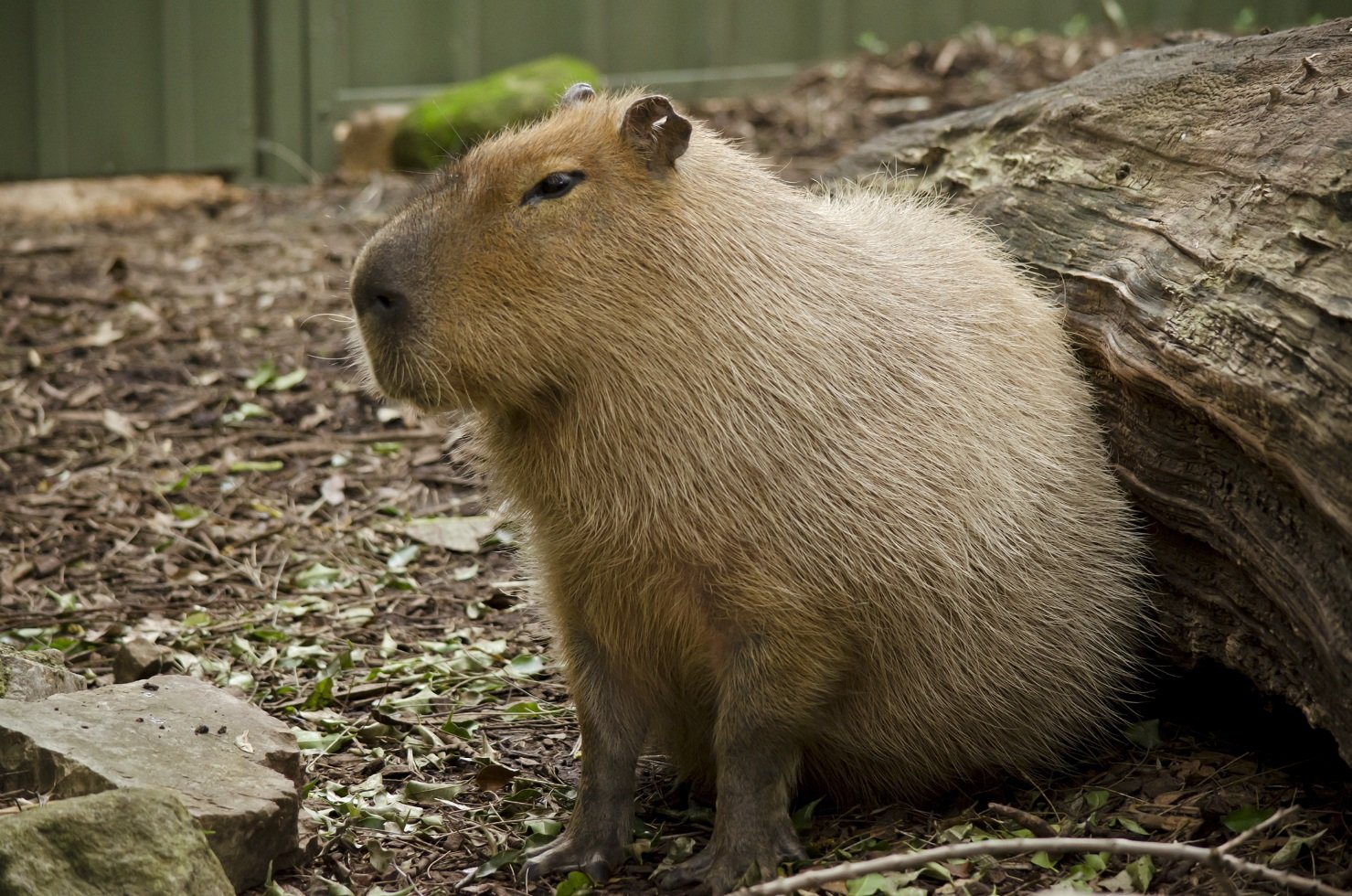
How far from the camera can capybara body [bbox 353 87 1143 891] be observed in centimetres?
303

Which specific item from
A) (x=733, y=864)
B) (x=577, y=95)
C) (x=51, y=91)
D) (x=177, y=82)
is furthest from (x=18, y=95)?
(x=733, y=864)

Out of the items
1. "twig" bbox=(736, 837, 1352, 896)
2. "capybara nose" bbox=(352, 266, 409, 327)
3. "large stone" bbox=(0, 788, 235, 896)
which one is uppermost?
"capybara nose" bbox=(352, 266, 409, 327)

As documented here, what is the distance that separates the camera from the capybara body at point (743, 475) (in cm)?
303

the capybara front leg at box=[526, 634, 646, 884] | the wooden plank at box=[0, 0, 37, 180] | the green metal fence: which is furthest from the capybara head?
the wooden plank at box=[0, 0, 37, 180]

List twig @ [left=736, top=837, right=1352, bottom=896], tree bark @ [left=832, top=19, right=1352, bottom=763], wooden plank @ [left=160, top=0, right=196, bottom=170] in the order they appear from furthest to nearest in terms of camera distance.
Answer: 1. wooden plank @ [left=160, top=0, right=196, bottom=170]
2. tree bark @ [left=832, top=19, right=1352, bottom=763]
3. twig @ [left=736, top=837, right=1352, bottom=896]

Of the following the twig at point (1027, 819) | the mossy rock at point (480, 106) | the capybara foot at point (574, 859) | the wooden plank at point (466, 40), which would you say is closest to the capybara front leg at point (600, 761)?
the capybara foot at point (574, 859)

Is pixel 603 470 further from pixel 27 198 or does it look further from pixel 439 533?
pixel 27 198

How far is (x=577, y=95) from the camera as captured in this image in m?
3.43

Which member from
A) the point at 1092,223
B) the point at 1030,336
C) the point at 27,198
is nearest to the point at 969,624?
the point at 1030,336

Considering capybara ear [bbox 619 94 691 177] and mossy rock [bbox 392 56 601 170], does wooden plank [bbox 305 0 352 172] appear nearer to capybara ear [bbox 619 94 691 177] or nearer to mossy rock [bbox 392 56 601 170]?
mossy rock [bbox 392 56 601 170]

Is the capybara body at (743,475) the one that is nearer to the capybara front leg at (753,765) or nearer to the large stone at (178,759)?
the capybara front leg at (753,765)

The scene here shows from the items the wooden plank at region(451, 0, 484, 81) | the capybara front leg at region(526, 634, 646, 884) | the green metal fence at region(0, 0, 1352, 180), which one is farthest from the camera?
the wooden plank at region(451, 0, 484, 81)

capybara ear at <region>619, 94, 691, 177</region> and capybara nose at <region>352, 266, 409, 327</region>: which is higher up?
capybara ear at <region>619, 94, 691, 177</region>

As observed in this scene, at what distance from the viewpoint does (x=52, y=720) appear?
3086mm
